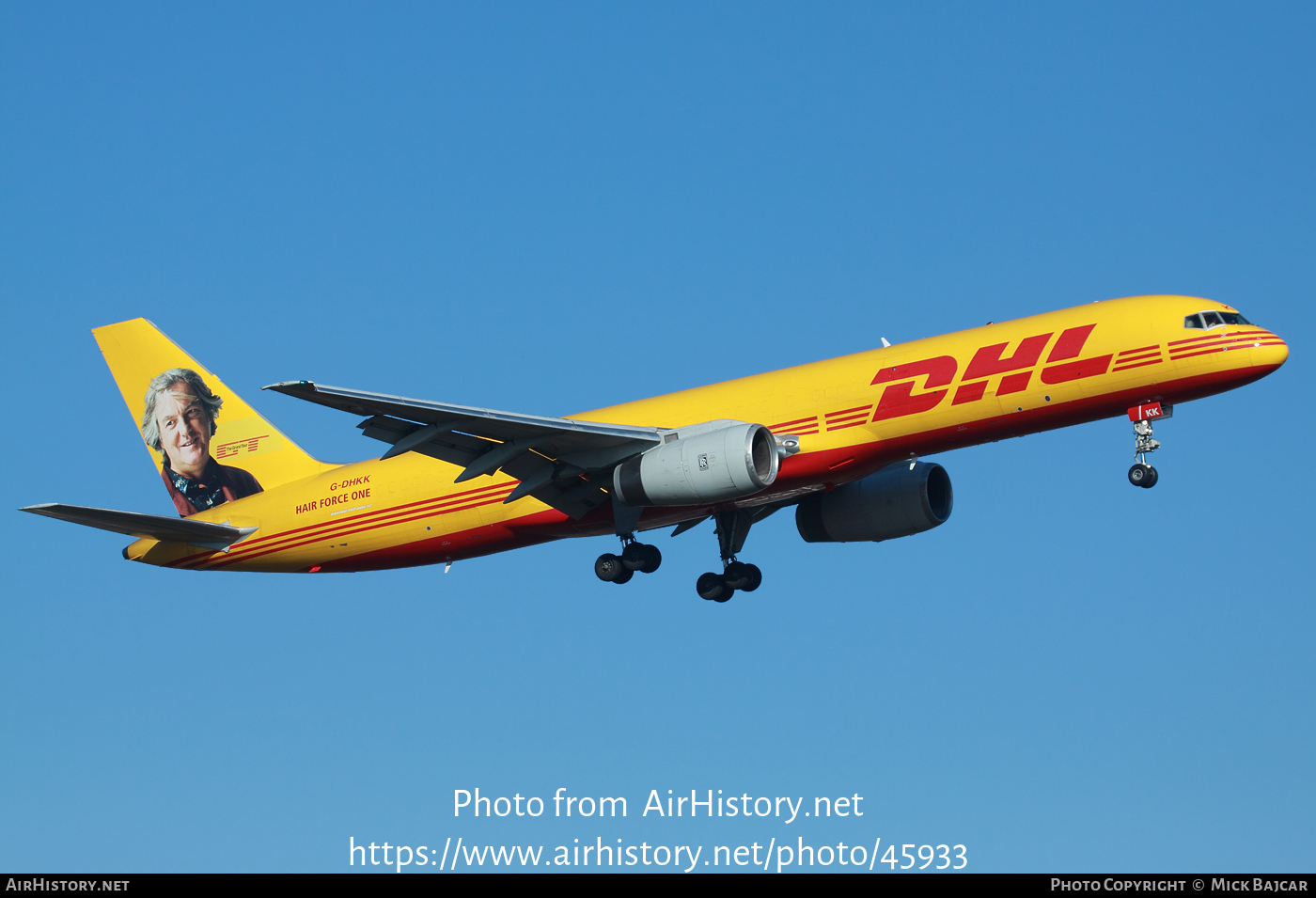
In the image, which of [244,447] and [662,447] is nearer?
[662,447]

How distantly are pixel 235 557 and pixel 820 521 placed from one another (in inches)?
622

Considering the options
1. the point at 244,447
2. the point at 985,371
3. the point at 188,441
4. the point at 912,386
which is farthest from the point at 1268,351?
the point at 188,441

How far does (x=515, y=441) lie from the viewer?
33.4 metres

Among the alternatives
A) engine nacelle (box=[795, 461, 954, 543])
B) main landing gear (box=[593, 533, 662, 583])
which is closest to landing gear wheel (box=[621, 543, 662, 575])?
main landing gear (box=[593, 533, 662, 583])

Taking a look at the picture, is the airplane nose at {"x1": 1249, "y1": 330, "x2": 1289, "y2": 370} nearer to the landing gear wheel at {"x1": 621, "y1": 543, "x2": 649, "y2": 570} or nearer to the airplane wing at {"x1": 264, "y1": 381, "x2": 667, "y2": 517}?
the airplane wing at {"x1": 264, "y1": 381, "x2": 667, "y2": 517}

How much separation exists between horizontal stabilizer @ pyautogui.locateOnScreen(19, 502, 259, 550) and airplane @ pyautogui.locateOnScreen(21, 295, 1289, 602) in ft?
0.19

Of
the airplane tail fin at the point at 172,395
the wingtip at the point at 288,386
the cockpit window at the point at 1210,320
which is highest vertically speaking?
the airplane tail fin at the point at 172,395

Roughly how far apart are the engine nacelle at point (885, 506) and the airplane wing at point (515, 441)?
6.71 metres

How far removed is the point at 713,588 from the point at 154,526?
14433 millimetres

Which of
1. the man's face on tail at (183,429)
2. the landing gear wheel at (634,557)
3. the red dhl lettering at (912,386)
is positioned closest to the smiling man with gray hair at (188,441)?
the man's face on tail at (183,429)

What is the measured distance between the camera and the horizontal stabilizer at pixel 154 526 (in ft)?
112

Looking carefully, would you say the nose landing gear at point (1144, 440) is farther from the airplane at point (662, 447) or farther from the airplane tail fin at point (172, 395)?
the airplane tail fin at point (172, 395)

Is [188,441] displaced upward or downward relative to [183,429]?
downward

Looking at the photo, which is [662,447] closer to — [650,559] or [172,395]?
[650,559]
